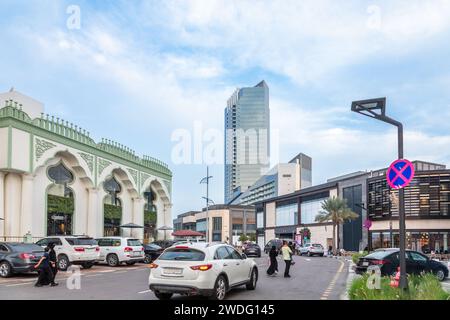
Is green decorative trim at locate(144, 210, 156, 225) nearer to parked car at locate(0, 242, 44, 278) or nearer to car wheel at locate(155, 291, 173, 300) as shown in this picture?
parked car at locate(0, 242, 44, 278)

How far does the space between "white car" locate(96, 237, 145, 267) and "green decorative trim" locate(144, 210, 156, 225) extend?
20.4 metres

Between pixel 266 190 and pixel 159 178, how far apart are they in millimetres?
118135

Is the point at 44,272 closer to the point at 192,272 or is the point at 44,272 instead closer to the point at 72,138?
the point at 192,272

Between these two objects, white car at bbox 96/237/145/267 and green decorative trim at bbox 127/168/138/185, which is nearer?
white car at bbox 96/237/145/267

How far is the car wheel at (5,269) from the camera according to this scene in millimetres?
19578

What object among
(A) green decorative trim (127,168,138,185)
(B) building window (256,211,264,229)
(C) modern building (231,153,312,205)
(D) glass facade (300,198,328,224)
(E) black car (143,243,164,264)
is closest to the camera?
(E) black car (143,243,164,264)

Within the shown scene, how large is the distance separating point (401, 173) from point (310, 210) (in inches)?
2721

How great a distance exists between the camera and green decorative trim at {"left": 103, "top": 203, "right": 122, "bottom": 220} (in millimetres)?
40281

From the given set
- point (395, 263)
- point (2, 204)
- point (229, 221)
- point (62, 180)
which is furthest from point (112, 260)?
point (229, 221)

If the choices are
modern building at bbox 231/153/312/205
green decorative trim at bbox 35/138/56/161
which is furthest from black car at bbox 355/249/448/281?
modern building at bbox 231/153/312/205

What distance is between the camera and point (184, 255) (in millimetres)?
12633

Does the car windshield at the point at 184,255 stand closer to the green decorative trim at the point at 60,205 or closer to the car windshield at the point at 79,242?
the car windshield at the point at 79,242

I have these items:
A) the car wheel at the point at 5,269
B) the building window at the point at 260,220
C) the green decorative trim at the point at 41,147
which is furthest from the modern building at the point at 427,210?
the building window at the point at 260,220

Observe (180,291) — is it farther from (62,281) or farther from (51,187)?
(51,187)
